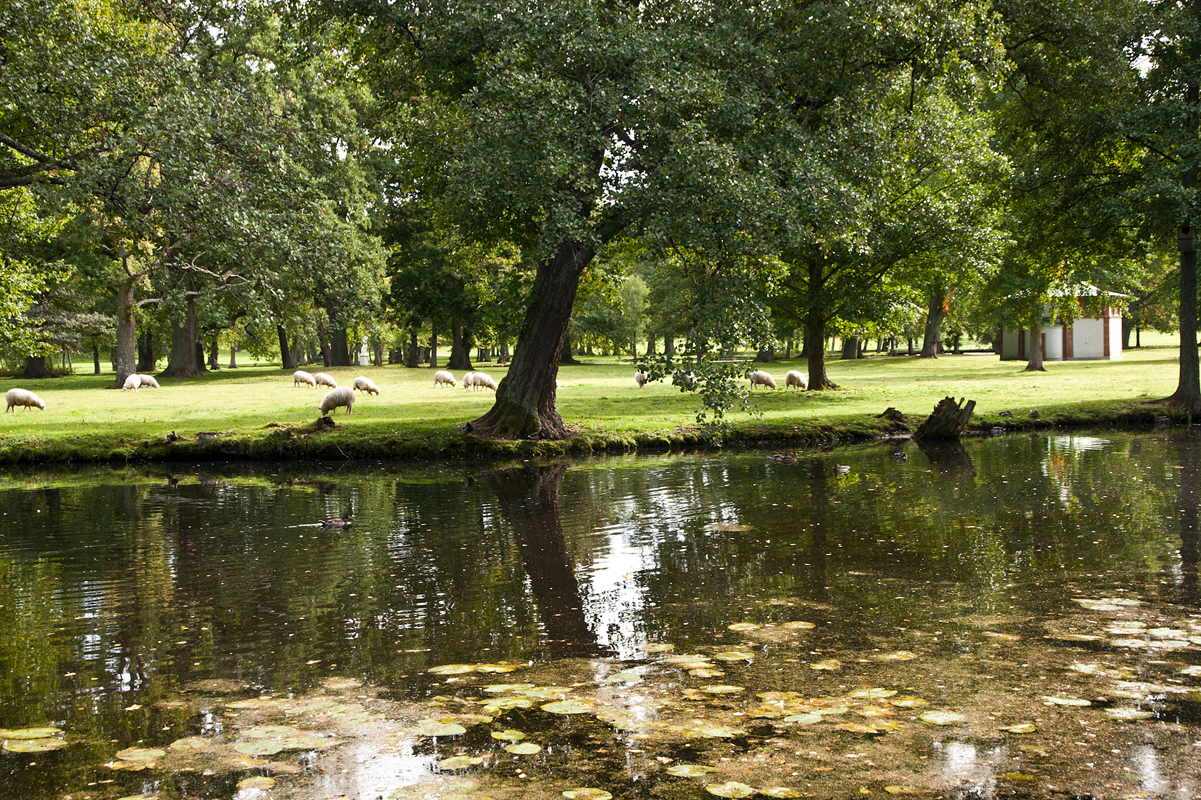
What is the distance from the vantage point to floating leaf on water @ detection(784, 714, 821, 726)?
5.20 m

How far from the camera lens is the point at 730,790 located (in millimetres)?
4367

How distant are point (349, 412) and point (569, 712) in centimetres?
2228

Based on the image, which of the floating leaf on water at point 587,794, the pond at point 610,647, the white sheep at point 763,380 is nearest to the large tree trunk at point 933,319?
the white sheep at point 763,380

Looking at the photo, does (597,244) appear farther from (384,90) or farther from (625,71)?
(384,90)

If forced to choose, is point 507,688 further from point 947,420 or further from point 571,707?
point 947,420

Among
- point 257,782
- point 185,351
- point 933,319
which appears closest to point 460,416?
point 257,782

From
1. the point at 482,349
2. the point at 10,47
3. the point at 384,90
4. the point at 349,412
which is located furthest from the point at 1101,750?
the point at 482,349

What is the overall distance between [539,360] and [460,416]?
4779mm

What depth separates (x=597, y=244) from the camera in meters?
16.6

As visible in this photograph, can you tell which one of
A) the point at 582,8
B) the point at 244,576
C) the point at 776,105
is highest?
the point at 582,8

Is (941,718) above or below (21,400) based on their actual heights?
below

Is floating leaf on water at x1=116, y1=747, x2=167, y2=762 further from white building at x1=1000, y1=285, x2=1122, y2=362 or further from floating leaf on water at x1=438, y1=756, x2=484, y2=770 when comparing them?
white building at x1=1000, y1=285, x2=1122, y2=362

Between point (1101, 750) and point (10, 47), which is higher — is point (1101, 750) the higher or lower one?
the lower one

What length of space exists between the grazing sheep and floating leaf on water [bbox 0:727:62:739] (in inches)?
776
